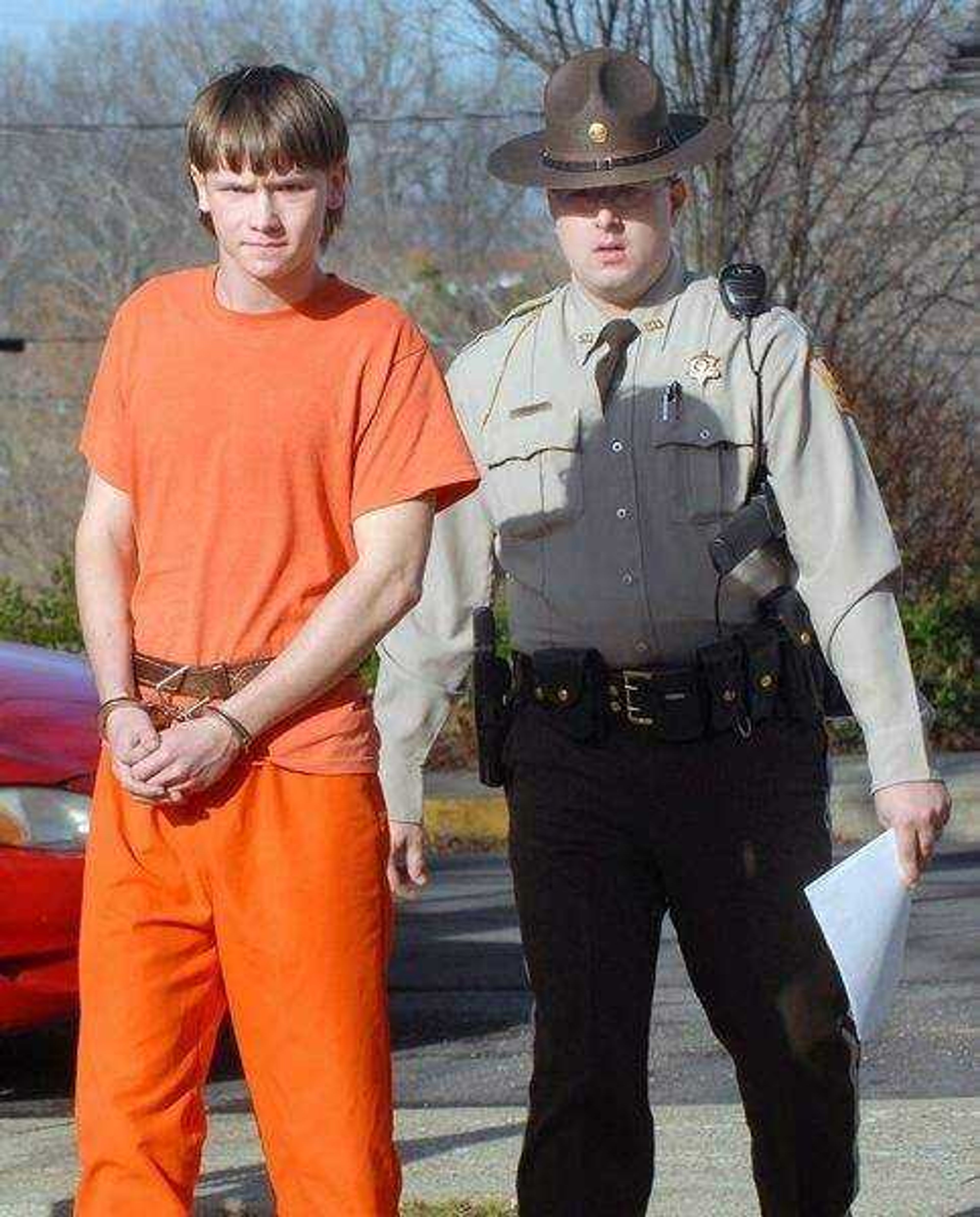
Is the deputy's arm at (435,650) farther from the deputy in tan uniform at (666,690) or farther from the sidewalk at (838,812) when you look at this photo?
the sidewalk at (838,812)

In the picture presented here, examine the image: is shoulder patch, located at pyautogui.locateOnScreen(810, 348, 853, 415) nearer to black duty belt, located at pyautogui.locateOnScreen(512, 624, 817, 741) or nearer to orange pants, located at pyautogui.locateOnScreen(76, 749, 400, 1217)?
black duty belt, located at pyautogui.locateOnScreen(512, 624, 817, 741)

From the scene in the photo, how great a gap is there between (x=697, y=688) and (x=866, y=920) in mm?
413

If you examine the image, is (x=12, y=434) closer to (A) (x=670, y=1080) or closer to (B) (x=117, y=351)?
(A) (x=670, y=1080)

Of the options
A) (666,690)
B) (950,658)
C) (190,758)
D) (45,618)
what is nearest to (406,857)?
(666,690)

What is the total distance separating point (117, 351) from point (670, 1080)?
3408mm

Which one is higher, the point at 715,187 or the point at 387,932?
Answer: the point at 715,187

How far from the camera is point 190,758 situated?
3.23 metres

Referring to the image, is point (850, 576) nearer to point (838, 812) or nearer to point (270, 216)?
point (270, 216)

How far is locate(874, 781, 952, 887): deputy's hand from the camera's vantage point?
12.1 ft

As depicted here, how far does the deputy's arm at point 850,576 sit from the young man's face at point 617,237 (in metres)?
0.23

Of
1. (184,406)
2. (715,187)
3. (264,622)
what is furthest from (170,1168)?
(715,187)

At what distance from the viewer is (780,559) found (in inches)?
151

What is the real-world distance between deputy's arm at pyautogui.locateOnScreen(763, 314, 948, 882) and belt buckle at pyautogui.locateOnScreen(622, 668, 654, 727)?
27 centimetres

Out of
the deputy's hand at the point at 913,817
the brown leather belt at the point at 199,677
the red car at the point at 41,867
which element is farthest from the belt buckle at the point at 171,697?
the red car at the point at 41,867
